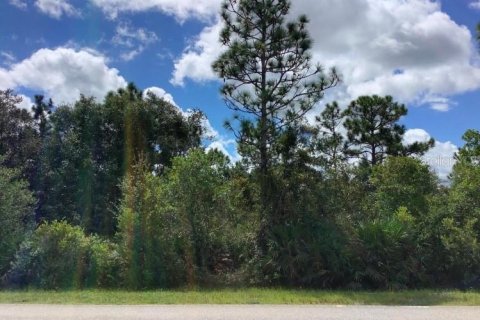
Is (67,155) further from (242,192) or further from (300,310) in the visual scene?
(300,310)

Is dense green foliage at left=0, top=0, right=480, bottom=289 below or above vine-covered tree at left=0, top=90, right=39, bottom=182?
below

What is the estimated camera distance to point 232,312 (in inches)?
399

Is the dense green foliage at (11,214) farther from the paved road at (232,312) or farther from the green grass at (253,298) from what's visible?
the paved road at (232,312)

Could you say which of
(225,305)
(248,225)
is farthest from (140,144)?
(225,305)

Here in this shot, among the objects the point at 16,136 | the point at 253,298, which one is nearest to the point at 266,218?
the point at 253,298

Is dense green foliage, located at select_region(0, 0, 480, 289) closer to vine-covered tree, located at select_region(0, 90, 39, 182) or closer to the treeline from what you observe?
the treeline

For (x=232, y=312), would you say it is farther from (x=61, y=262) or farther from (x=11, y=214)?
(x=11, y=214)

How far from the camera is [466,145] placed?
2570cm

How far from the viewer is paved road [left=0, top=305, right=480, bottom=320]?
9531 millimetres

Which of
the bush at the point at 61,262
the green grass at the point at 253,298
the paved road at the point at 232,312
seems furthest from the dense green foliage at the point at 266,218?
the paved road at the point at 232,312

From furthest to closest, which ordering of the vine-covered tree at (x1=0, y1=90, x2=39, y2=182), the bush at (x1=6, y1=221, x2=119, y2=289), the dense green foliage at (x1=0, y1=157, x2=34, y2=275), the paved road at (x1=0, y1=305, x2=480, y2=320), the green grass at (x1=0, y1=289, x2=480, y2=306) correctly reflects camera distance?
the vine-covered tree at (x1=0, y1=90, x2=39, y2=182) < the dense green foliage at (x1=0, y1=157, x2=34, y2=275) < the bush at (x1=6, y1=221, x2=119, y2=289) < the green grass at (x1=0, y1=289, x2=480, y2=306) < the paved road at (x1=0, y1=305, x2=480, y2=320)

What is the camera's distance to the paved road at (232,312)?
31.3 ft

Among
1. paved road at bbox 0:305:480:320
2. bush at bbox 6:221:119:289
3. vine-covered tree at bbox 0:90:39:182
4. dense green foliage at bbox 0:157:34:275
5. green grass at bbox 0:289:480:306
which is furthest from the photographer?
vine-covered tree at bbox 0:90:39:182

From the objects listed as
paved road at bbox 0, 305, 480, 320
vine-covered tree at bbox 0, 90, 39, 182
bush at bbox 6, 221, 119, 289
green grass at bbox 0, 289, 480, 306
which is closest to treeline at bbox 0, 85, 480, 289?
bush at bbox 6, 221, 119, 289
